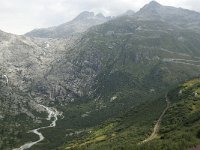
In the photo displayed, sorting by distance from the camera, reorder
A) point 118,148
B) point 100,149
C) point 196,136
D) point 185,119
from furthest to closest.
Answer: point 185,119 → point 100,149 → point 118,148 → point 196,136

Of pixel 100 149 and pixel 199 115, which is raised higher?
pixel 199 115

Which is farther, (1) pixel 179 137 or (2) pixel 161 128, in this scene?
(2) pixel 161 128

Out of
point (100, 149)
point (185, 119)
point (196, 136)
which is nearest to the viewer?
point (196, 136)

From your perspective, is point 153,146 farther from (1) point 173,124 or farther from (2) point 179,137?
(1) point 173,124

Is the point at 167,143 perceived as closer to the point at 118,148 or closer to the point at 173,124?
the point at 118,148

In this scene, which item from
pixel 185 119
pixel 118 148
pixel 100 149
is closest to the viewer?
pixel 118 148

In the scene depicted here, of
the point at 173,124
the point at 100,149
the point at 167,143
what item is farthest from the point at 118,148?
the point at 173,124

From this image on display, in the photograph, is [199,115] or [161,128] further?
[161,128]

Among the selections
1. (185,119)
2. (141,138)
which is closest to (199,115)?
(185,119)

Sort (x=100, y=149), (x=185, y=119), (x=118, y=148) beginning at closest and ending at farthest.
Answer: (x=118, y=148) < (x=100, y=149) < (x=185, y=119)
